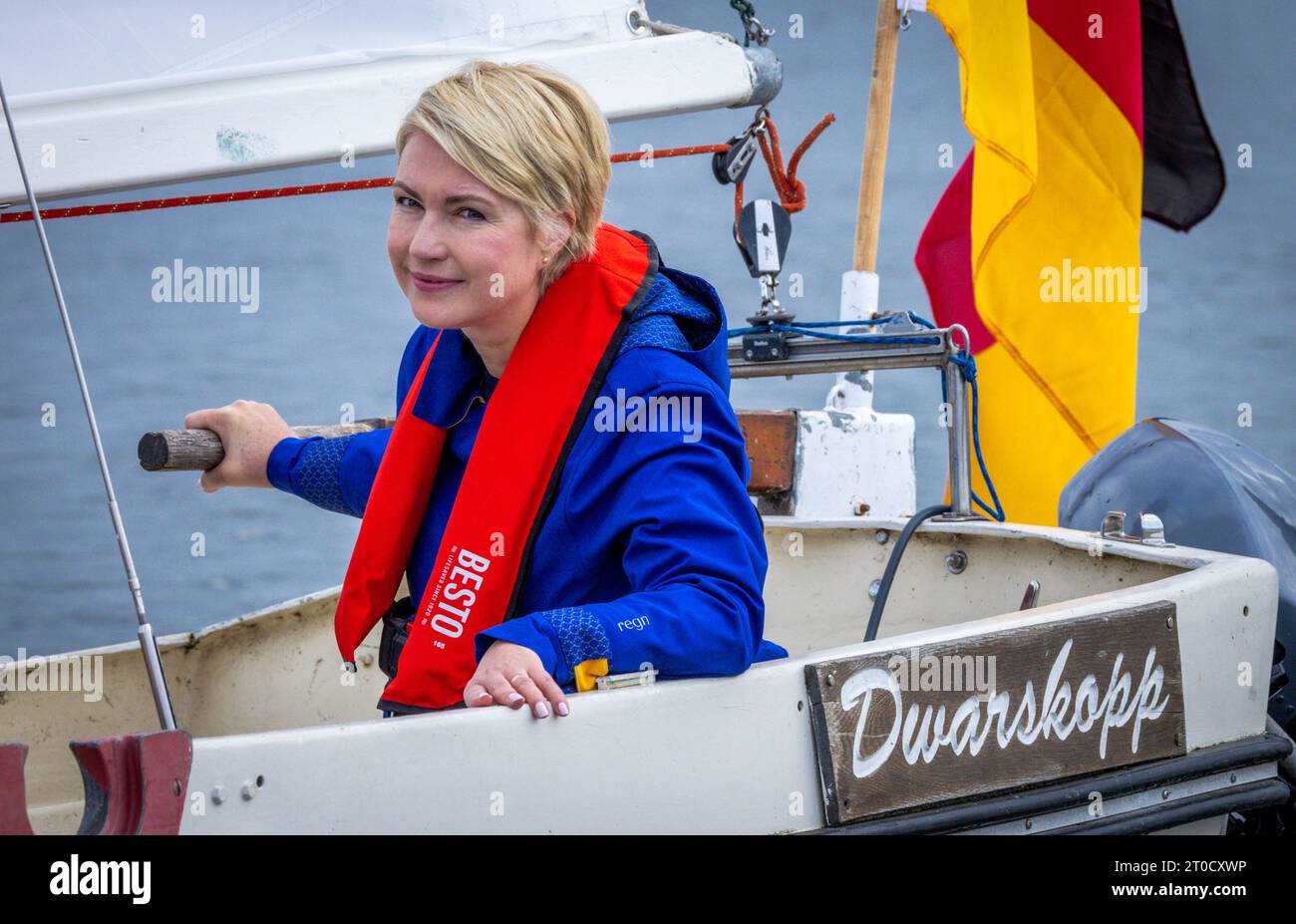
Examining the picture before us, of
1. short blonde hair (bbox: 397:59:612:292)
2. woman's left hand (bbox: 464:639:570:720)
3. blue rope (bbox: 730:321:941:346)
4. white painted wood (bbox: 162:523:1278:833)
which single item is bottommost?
white painted wood (bbox: 162:523:1278:833)

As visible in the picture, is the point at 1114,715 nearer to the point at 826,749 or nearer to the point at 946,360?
the point at 826,749

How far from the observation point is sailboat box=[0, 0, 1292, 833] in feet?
4.78

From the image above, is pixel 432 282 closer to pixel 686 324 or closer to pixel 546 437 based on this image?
pixel 546 437

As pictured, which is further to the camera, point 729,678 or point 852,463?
point 852,463

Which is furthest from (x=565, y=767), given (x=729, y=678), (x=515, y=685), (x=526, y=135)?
(x=526, y=135)

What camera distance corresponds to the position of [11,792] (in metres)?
1.25

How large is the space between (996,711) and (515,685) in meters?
0.64

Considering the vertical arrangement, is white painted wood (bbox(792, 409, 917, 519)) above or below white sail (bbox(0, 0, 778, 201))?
below

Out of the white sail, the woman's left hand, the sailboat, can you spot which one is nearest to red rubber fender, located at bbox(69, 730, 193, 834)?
the sailboat

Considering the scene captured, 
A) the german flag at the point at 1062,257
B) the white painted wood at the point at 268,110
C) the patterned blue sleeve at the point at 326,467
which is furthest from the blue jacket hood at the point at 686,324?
the german flag at the point at 1062,257

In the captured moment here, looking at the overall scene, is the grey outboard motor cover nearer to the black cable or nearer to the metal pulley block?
the black cable

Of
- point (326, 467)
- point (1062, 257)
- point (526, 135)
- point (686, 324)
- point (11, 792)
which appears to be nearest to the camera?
point (11, 792)

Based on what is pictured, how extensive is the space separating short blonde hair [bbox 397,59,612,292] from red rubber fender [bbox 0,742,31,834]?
2.29ft

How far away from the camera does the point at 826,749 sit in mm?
1695
